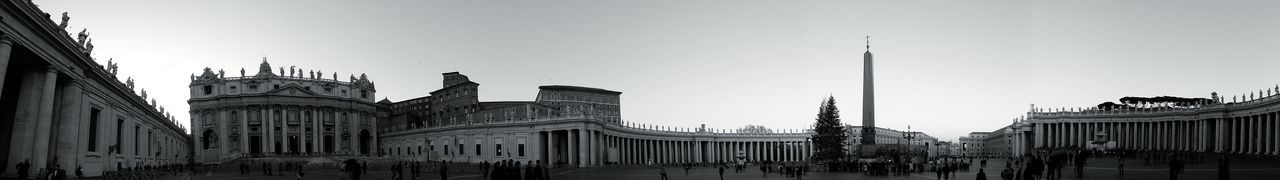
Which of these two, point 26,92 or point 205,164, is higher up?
point 26,92

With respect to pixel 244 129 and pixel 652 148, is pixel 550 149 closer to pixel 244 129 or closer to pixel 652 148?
pixel 652 148

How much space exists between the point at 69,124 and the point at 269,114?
204 feet

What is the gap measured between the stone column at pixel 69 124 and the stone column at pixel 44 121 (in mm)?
2221

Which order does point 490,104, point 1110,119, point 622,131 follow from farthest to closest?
1. point 490,104
2. point 1110,119
3. point 622,131

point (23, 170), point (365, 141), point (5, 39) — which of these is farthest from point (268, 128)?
point (5, 39)

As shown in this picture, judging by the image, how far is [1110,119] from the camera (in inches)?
3907

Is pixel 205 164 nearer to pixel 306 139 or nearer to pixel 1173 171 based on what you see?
pixel 306 139

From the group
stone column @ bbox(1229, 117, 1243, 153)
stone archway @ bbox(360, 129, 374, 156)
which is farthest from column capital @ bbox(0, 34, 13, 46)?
stone archway @ bbox(360, 129, 374, 156)

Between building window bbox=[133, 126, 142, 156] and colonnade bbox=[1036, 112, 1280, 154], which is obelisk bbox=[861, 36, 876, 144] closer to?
colonnade bbox=[1036, 112, 1280, 154]

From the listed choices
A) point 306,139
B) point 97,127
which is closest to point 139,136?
point 97,127

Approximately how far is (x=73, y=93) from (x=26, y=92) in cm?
390

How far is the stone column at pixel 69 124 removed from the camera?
33438 mm

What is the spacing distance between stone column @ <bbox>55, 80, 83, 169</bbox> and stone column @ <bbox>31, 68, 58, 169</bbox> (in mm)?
2221

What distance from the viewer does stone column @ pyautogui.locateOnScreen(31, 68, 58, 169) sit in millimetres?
30625
